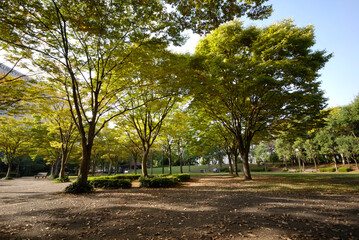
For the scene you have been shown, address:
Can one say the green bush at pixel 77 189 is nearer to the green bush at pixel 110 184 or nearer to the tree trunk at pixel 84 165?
the tree trunk at pixel 84 165

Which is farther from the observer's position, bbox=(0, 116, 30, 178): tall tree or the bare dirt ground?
bbox=(0, 116, 30, 178): tall tree

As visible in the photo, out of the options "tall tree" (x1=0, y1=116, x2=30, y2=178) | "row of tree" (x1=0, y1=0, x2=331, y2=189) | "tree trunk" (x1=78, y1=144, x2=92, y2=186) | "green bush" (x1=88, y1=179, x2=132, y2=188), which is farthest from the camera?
"tall tree" (x1=0, y1=116, x2=30, y2=178)

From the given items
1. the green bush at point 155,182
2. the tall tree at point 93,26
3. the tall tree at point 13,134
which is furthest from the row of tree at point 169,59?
the tall tree at point 13,134

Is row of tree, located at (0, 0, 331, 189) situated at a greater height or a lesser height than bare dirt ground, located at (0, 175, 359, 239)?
greater

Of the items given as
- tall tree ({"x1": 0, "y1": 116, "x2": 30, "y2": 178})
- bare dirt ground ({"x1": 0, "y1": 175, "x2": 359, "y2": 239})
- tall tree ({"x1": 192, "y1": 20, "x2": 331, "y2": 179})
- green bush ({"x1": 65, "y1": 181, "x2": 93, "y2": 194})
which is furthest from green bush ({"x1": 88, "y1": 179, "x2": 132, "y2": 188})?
tall tree ({"x1": 0, "y1": 116, "x2": 30, "y2": 178})

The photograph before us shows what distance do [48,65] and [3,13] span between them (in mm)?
2977

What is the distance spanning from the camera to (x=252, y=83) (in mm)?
10195

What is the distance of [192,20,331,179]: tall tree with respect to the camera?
10.4 meters

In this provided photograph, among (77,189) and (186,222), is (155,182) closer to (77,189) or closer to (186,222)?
(77,189)

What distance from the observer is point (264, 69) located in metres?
10.4

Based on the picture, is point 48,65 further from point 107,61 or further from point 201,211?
point 201,211

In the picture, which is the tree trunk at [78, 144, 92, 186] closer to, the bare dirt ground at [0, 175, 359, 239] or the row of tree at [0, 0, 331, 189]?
the row of tree at [0, 0, 331, 189]

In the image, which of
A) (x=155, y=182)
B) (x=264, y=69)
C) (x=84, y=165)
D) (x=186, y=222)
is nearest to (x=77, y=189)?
(x=84, y=165)

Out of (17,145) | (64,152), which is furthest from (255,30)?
(17,145)
